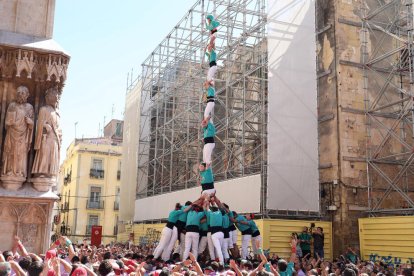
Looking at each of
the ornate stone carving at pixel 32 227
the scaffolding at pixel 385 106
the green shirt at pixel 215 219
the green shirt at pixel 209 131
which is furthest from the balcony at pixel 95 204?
the ornate stone carving at pixel 32 227

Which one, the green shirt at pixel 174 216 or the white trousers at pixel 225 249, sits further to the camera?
the green shirt at pixel 174 216

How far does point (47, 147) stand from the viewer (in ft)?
22.2

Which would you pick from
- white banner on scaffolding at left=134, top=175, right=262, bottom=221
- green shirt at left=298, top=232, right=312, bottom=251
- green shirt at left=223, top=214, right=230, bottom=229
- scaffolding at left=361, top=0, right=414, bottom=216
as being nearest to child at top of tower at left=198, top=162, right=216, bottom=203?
green shirt at left=223, top=214, right=230, bottom=229

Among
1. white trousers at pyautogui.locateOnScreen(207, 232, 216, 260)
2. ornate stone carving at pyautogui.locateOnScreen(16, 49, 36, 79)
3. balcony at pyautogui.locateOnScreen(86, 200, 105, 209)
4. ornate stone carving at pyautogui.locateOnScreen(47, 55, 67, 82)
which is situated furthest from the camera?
balcony at pyautogui.locateOnScreen(86, 200, 105, 209)

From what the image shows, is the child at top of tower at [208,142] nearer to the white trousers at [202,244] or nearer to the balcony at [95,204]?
the white trousers at [202,244]

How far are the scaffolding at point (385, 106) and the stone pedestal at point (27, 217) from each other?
10532mm

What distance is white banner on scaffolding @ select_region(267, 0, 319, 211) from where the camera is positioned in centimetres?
1462

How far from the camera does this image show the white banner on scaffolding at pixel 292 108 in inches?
576

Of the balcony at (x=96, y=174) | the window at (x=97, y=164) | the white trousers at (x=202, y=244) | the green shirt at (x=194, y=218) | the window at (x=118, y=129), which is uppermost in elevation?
the window at (x=118, y=129)

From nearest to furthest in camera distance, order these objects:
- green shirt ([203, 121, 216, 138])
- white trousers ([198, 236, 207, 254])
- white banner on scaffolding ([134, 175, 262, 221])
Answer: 1. white trousers ([198, 236, 207, 254])
2. green shirt ([203, 121, 216, 138])
3. white banner on scaffolding ([134, 175, 262, 221])

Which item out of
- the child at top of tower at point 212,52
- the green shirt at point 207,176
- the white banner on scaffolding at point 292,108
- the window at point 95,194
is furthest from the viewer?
the window at point 95,194

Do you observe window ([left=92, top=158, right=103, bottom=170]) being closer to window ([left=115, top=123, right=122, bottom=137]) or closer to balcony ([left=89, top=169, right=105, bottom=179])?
balcony ([left=89, top=169, right=105, bottom=179])

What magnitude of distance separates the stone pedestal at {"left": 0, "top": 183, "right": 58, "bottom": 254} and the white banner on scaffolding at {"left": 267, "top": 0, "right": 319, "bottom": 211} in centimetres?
848

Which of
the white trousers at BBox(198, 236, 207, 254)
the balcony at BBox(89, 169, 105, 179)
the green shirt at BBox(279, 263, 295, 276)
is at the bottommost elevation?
the green shirt at BBox(279, 263, 295, 276)
